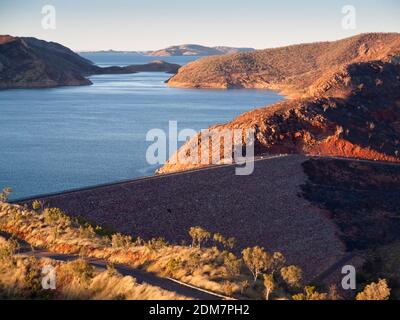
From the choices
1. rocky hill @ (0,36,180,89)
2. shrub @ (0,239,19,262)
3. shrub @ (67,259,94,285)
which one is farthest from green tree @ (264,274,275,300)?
rocky hill @ (0,36,180,89)

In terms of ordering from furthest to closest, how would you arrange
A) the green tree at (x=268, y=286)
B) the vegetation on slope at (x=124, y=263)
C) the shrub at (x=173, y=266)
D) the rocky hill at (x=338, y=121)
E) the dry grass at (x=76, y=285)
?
the rocky hill at (x=338, y=121) → the shrub at (x=173, y=266) → the green tree at (x=268, y=286) → the vegetation on slope at (x=124, y=263) → the dry grass at (x=76, y=285)

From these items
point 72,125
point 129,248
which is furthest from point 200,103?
point 129,248

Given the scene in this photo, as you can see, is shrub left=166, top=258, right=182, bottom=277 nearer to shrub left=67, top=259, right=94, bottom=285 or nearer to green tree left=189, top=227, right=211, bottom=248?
shrub left=67, top=259, right=94, bottom=285

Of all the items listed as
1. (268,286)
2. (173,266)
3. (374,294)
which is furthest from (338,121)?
(268,286)

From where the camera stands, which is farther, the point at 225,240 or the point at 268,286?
the point at 225,240

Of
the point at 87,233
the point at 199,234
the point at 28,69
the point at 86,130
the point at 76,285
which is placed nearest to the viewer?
the point at 76,285

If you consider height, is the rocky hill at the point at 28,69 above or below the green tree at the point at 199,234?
above

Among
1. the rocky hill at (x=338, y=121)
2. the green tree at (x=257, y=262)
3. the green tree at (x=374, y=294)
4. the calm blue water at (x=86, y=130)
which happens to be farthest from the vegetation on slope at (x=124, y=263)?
the rocky hill at (x=338, y=121)

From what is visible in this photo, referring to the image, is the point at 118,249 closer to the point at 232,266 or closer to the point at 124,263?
the point at 124,263

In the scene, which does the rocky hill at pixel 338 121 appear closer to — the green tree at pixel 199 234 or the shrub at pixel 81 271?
the green tree at pixel 199 234
